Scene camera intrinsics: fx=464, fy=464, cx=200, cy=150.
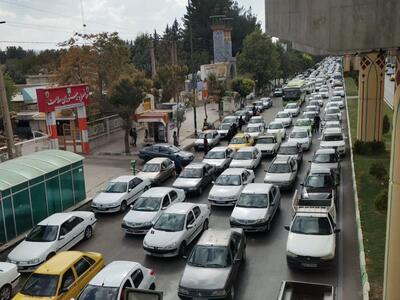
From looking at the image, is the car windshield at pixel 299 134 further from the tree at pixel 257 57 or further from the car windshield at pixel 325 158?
the tree at pixel 257 57

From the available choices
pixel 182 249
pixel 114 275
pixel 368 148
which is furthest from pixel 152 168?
pixel 114 275

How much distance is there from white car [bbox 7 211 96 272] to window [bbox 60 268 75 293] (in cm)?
318

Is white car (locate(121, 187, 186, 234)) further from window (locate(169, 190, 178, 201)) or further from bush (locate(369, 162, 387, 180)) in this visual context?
bush (locate(369, 162, 387, 180))

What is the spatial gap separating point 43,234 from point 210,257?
6.71 metres

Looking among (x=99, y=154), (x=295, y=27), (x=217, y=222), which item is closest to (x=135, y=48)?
(x=99, y=154)

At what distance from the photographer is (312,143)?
34.5 metres

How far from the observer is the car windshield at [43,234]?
642 inches

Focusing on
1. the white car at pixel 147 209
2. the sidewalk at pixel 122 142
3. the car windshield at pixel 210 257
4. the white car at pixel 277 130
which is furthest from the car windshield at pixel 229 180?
the sidewalk at pixel 122 142

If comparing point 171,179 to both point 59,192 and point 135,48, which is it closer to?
point 59,192

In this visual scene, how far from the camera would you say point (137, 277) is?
12.2m

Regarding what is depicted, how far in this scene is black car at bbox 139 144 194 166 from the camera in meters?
29.2

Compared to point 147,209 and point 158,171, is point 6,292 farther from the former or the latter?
point 158,171

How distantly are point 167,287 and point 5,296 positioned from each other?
15.8 feet

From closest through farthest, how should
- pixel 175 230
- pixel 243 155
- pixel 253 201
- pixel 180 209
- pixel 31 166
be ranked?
pixel 175 230 < pixel 180 209 < pixel 253 201 < pixel 31 166 < pixel 243 155
